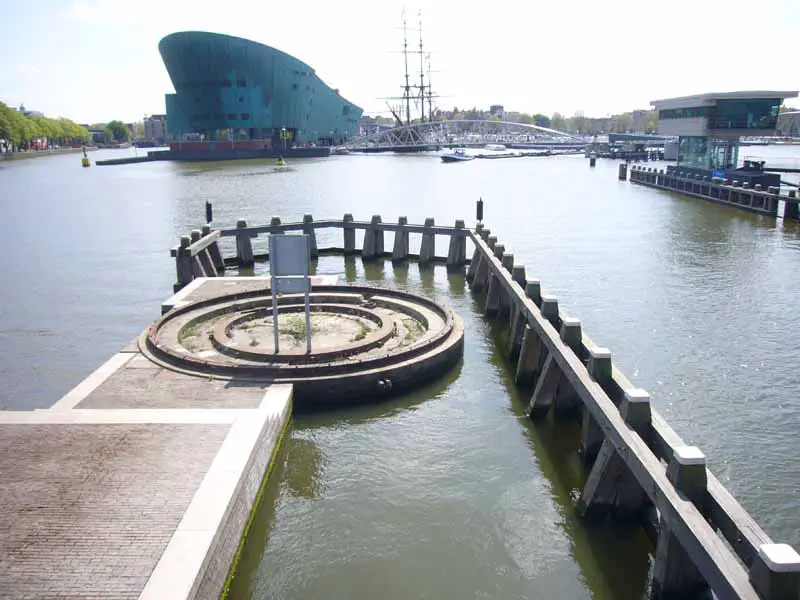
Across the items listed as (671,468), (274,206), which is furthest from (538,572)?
(274,206)

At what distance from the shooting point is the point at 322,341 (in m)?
16.7

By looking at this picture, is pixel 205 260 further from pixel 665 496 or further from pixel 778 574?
pixel 778 574

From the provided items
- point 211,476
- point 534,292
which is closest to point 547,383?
point 534,292

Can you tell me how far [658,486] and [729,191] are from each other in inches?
2009

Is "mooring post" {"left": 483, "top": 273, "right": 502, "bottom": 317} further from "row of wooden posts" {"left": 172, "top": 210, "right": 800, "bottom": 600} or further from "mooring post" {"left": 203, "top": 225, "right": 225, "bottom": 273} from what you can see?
"mooring post" {"left": 203, "top": 225, "right": 225, "bottom": 273}

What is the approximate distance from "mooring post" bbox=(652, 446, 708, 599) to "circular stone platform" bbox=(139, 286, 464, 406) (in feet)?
24.5

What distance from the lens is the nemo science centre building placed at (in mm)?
127688

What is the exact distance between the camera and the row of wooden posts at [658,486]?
21.4 feet

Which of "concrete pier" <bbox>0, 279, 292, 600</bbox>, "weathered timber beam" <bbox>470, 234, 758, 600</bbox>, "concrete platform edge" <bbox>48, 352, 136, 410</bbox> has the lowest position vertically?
"concrete platform edge" <bbox>48, 352, 136, 410</bbox>

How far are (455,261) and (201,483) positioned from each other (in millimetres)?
22426

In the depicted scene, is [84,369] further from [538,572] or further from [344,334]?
[538,572]

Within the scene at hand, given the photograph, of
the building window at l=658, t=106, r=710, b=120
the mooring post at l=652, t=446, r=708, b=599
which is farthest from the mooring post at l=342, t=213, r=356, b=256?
the building window at l=658, t=106, r=710, b=120

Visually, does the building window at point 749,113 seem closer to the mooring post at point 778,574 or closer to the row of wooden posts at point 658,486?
the row of wooden posts at point 658,486

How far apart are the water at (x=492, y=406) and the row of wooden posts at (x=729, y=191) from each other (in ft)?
9.44
